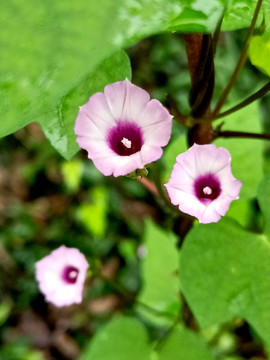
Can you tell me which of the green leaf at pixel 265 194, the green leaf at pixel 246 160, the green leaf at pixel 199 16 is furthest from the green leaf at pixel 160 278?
the green leaf at pixel 199 16

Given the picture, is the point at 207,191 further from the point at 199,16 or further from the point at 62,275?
the point at 62,275

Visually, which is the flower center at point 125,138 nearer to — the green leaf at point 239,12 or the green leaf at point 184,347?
the green leaf at point 239,12

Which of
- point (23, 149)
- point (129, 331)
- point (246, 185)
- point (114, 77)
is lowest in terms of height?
point (23, 149)

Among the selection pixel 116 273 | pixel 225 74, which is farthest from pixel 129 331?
pixel 225 74

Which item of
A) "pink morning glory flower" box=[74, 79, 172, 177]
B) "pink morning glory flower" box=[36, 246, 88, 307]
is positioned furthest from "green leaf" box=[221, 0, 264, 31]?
"pink morning glory flower" box=[36, 246, 88, 307]

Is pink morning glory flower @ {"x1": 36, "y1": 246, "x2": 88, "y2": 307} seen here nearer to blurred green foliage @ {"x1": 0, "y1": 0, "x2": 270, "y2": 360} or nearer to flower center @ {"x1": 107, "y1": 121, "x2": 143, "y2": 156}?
blurred green foliage @ {"x1": 0, "y1": 0, "x2": 270, "y2": 360}

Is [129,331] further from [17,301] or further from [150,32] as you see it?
[17,301]
